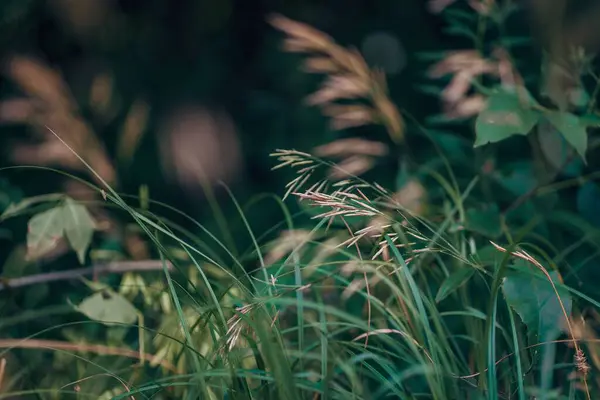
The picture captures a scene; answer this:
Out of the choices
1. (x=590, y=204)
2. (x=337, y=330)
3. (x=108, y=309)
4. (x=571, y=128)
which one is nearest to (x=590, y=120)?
(x=571, y=128)

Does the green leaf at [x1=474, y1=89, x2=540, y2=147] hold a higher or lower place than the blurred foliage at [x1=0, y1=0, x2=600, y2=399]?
higher

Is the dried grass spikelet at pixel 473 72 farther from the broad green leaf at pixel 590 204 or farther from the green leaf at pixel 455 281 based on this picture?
the green leaf at pixel 455 281

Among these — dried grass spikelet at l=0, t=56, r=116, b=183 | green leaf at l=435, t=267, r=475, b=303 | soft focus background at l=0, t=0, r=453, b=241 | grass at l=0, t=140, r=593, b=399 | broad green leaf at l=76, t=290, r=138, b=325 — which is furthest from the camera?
soft focus background at l=0, t=0, r=453, b=241

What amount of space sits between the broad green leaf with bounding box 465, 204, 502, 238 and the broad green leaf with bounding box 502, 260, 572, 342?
0.68 ft

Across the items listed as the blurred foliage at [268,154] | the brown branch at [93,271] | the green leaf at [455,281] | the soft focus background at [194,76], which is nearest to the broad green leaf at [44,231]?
the blurred foliage at [268,154]

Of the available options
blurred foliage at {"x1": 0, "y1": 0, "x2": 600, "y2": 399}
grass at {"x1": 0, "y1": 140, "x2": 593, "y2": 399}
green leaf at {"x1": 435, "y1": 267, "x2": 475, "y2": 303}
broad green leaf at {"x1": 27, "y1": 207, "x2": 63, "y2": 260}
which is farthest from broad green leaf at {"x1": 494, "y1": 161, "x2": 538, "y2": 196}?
broad green leaf at {"x1": 27, "y1": 207, "x2": 63, "y2": 260}

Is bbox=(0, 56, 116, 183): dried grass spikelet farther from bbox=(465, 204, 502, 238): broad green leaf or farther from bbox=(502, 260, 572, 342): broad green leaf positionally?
bbox=(502, 260, 572, 342): broad green leaf

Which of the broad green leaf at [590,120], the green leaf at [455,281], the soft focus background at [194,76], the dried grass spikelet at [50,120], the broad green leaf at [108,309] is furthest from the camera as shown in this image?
the soft focus background at [194,76]

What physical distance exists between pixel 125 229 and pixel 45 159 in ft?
1.06

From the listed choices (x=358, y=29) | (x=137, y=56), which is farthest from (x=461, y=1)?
(x=137, y=56)

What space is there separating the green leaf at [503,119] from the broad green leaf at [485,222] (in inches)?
6.0

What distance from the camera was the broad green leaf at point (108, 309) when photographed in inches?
43.1

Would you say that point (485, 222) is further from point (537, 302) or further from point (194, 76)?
point (194, 76)

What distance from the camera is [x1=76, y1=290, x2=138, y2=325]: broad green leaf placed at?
1.10 meters
